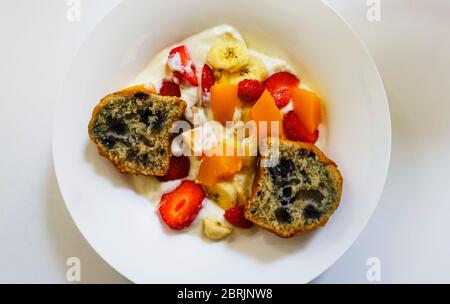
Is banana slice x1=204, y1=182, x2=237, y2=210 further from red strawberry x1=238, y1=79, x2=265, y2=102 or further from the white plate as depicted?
red strawberry x1=238, y1=79, x2=265, y2=102

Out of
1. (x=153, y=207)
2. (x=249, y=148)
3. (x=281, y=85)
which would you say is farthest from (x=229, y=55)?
(x=153, y=207)

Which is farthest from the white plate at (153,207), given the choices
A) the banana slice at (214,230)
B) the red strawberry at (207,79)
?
the red strawberry at (207,79)

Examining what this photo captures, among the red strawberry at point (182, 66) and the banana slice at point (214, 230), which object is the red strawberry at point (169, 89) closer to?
the red strawberry at point (182, 66)

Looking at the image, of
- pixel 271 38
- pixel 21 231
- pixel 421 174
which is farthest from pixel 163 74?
pixel 421 174

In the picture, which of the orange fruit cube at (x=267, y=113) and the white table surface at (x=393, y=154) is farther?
the white table surface at (x=393, y=154)

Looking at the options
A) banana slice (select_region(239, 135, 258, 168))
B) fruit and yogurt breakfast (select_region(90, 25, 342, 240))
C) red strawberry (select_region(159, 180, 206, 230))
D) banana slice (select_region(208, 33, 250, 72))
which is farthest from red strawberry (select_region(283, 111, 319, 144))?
red strawberry (select_region(159, 180, 206, 230))

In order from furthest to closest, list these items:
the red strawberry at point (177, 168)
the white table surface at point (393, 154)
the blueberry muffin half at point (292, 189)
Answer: the white table surface at point (393, 154) → the red strawberry at point (177, 168) → the blueberry muffin half at point (292, 189)
